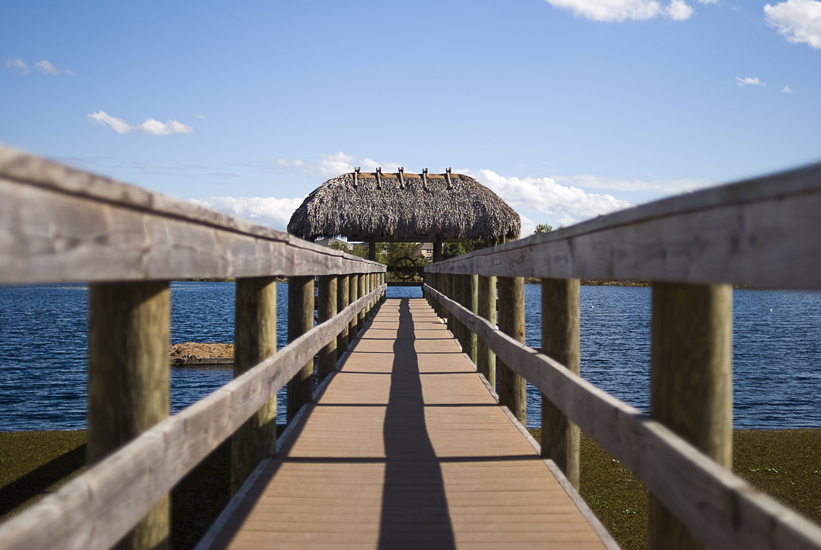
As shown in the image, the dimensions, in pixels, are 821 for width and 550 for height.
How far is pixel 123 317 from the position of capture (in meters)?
1.57

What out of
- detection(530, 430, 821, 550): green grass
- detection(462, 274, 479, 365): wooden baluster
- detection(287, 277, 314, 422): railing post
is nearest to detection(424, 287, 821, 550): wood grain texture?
detection(287, 277, 314, 422): railing post

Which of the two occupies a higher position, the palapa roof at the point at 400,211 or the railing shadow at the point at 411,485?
the palapa roof at the point at 400,211

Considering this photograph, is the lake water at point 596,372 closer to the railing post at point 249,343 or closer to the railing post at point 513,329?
the railing post at point 513,329

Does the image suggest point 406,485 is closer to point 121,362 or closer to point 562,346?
point 562,346

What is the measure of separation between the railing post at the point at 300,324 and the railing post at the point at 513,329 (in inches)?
55.3

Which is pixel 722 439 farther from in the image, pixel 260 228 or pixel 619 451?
pixel 260 228

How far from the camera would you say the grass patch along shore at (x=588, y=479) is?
6.82 m

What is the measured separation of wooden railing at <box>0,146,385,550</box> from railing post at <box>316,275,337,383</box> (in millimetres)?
2991

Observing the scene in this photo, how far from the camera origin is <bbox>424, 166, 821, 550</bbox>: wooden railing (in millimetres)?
1038

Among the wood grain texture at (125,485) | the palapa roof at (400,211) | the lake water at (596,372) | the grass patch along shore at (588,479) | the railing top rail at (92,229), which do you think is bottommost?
the lake water at (596,372)

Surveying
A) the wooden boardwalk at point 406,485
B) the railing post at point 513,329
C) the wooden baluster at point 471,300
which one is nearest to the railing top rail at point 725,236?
the wooden boardwalk at point 406,485

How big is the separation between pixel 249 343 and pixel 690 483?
2156mm

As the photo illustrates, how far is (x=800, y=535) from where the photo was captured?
0.99 meters

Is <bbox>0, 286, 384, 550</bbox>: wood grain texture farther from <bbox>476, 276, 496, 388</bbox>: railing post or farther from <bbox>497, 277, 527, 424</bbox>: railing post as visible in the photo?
<bbox>476, 276, 496, 388</bbox>: railing post
